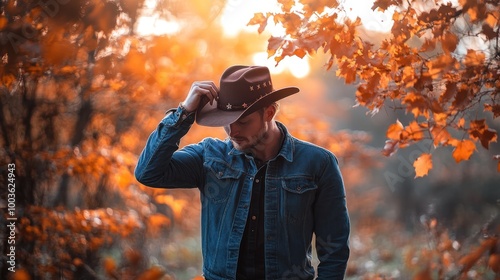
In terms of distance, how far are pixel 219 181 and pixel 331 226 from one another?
0.69m

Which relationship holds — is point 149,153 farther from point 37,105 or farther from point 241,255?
point 37,105

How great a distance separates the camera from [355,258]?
12141mm

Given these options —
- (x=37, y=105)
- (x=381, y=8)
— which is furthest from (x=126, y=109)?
(x=381, y=8)

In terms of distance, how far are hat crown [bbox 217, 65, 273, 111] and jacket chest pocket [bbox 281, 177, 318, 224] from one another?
1.73 ft

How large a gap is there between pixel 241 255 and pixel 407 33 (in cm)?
154

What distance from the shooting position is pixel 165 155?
2887mm

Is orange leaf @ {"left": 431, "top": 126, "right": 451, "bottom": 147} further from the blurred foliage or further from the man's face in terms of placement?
the man's face

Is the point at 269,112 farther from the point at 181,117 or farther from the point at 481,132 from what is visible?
the point at 481,132

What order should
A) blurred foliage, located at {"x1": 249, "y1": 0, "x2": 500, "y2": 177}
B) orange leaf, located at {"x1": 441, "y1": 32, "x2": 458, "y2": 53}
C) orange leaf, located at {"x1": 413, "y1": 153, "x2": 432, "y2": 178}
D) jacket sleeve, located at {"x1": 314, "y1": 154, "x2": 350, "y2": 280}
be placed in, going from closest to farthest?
orange leaf, located at {"x1": 441, "y1": 32, "x2": 458, "y2": 53} < blurred foliage, located at {"x1": 249, "y1": 0, "x2": 500, "y2": 177} < jacket sleeve, located at {"x1": 314, "y1": 154, "x2": 350, "y2": 280} < orange leaf, located at {"x1": 413, "y1": 153, "x2": 432, "y2": 178}

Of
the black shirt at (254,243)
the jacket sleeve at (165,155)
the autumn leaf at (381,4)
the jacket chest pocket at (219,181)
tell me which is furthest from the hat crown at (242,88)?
the autumn leaf at (381,4)

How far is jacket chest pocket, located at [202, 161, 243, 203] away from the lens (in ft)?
9.93

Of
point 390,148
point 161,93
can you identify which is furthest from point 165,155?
point 161,93

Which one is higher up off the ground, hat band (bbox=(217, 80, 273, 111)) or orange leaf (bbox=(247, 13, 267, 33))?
orange leaf (bbox=(247, 13, 267, 33))

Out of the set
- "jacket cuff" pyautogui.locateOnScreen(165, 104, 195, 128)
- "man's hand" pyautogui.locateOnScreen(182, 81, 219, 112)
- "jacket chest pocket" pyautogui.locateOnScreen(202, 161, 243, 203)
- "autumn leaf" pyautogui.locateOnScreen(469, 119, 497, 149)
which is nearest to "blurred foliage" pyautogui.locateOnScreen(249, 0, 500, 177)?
"autumn leaf" pyautogui.locateOnScreen(469, 119, 497, 149)
